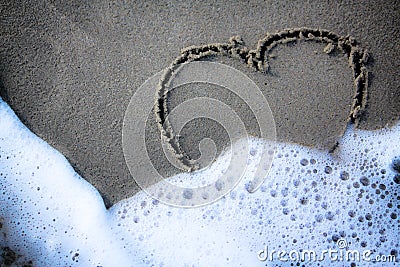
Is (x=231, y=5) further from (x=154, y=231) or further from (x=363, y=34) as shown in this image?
(x=154, y=231)

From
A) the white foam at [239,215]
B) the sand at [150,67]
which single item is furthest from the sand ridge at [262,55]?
the white foam at [239,215]

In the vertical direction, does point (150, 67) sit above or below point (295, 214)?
above

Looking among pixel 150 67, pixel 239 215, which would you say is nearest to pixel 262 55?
pixel 150 67

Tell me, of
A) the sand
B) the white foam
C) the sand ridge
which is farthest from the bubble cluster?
the sand ridge

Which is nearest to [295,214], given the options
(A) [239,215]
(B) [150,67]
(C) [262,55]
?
(A) [239,215]

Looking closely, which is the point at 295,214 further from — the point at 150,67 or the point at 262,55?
the point at 150,67

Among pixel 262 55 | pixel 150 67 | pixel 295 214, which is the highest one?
pixel 262 55
